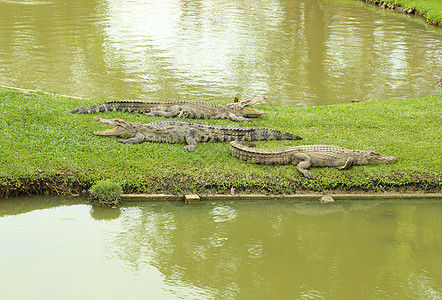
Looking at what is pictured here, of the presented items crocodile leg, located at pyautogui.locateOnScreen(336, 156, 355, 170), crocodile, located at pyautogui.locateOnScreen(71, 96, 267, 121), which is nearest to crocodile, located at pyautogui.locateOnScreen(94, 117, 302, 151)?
crocodile leg, located at pyautogui.locateOnScreen(336, 156, 355, 170)

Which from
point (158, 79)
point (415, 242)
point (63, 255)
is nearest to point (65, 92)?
point (158, 79)

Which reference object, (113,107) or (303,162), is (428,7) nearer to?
(113,107)

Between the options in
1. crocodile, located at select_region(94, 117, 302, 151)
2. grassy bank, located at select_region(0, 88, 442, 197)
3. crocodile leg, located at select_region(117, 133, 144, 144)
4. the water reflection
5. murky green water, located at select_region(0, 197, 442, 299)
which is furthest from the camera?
crocodile, located at select_region(94, 117, 302, 151)

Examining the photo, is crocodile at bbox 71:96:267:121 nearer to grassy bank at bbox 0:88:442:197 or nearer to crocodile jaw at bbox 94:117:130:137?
grassy bank at bbox 0:88:442:197

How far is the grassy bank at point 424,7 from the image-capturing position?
26734 mm

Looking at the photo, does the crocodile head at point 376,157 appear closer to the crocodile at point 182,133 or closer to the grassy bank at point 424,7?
the crocodile at point 182,133

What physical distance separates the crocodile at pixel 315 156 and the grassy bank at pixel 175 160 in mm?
125

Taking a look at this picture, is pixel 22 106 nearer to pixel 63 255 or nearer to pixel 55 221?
pixel 55 221

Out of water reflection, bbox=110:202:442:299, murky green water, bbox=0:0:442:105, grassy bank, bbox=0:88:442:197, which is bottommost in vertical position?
murky green water, bbox=0:0:442:105

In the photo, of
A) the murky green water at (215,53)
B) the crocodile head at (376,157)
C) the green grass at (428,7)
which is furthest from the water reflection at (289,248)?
the green grass at (428,7)

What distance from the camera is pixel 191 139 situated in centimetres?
905

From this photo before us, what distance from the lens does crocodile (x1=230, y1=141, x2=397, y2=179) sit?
326 inches

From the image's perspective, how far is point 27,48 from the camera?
18.6 m

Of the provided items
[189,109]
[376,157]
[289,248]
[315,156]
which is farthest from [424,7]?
[289,248]
